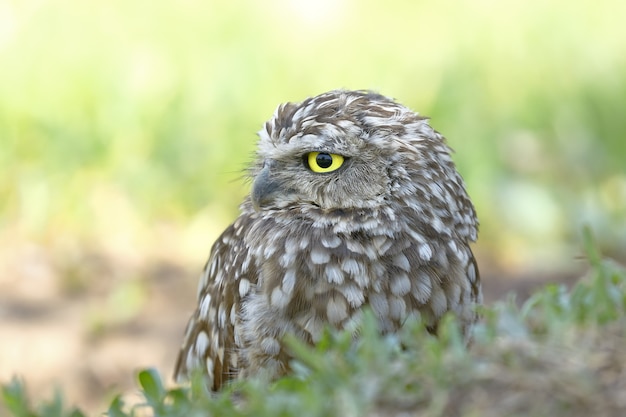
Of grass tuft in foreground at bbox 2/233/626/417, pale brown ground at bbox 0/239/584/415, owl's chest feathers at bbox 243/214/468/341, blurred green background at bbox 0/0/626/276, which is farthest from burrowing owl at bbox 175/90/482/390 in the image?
blurred green background at bbox 0/0/626/276

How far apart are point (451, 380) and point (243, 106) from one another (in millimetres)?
5588

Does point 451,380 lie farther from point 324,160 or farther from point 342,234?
point 324,160

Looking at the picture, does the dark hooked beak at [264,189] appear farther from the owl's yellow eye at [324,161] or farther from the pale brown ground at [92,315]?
the pale brown ground at [92,315]

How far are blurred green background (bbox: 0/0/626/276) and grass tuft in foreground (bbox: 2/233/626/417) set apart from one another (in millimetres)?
4643

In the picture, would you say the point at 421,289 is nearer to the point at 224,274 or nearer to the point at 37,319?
the point at 224,274

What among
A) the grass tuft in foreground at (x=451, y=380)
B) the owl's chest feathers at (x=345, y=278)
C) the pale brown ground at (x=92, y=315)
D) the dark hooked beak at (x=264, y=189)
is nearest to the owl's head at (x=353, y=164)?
the dark hooked beak at (x=264, y=189)

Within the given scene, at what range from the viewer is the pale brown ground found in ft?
19.3

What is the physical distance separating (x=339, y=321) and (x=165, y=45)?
5.34m

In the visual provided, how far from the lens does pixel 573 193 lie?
7.33 meters

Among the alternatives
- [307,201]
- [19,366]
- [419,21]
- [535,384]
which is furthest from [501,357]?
[419,21]

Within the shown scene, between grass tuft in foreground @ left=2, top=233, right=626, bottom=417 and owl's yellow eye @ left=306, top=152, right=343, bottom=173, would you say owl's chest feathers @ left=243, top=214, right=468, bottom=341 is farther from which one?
grass tuft in foreground @ left=2, top=233, right=626, bottom=417

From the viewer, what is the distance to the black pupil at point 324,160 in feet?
11.5

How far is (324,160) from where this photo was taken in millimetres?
3527

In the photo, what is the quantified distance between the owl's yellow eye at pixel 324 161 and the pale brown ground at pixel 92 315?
2.71m
